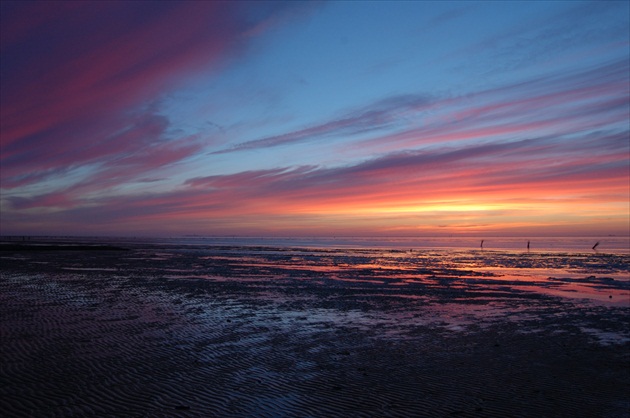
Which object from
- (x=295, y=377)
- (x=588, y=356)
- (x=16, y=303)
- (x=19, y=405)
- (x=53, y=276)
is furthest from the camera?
(x=53, y=276)

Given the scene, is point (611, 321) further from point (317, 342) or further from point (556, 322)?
point (317, 342)

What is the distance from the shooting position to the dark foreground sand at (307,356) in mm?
8539

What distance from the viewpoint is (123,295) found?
75.4 feet

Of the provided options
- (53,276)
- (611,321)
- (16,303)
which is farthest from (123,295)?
(611,321)

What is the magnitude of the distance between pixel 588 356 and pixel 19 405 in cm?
1375

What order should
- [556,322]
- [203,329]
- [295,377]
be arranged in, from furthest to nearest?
1. [556,322]
2. [203,329]
3. [295,377]

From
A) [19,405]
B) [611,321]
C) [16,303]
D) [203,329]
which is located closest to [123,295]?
[16,303]

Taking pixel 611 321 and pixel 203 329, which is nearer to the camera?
pixel 203 329

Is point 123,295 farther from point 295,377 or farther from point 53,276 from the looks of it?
point 295,377

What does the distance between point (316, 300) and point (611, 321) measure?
1261cm

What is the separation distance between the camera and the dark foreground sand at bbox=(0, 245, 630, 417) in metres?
8.54

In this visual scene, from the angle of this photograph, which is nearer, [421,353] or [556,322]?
[421,353]

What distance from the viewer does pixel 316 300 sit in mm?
22250

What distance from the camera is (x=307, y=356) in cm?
1202
